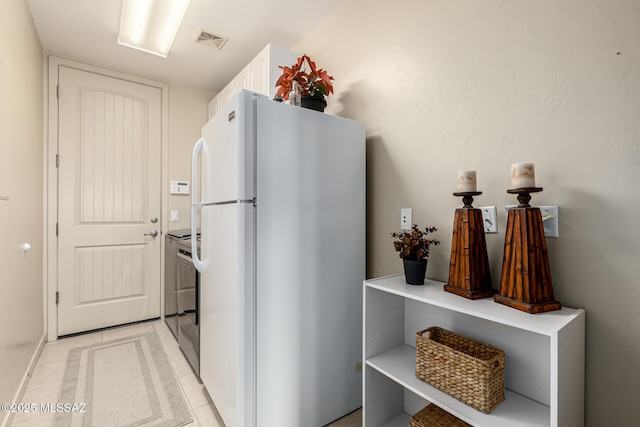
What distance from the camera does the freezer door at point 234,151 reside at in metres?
1.27

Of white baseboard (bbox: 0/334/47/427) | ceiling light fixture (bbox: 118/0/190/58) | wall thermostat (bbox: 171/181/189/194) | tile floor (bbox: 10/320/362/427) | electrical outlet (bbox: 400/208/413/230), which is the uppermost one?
ceiling light fixture (bbox: 118/0/190/58)

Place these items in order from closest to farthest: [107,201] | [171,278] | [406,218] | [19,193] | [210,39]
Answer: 1. [406,218]
2. [19,193]
3. [210,39]
4. [171,278]
5. [107,201]

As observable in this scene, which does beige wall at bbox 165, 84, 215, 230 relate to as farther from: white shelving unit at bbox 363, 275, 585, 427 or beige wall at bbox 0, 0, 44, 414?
white shelving unit at bbox 363, 275, 585, 427

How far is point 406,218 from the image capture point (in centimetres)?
158

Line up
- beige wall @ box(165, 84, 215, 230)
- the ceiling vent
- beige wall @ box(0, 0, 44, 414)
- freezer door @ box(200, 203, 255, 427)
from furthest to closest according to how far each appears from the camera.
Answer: beige wall @ box(165, 84, 215, 230) < the ceiling vent < beige wall @ box(0, 0, 44, 414) < freezer door @ box(200, 203, 255, 427)

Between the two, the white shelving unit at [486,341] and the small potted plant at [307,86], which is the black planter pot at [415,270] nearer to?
the white shelving unit at [486,341]

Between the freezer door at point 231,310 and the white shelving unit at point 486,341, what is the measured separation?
1.74 ft

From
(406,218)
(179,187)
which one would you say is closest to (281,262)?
(406,218)

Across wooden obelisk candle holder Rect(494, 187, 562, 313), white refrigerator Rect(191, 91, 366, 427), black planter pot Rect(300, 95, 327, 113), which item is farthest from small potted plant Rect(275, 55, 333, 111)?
wooden obelisk candle holder Rect(494, 187, 562, 313)

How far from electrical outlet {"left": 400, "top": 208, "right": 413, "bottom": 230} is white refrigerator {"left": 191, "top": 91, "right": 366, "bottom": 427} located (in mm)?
220

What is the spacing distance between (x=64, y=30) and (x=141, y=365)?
2.57 metres

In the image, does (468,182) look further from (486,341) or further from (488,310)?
(486,341)

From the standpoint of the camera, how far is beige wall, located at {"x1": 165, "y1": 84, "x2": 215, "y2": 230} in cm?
310

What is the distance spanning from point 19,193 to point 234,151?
1.45 metres
